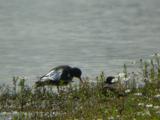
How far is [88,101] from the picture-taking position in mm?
12633

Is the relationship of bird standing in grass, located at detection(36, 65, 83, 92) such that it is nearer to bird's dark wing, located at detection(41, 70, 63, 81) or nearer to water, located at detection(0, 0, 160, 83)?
bird's dark wing, located at detection(41, 70, 63, 81)

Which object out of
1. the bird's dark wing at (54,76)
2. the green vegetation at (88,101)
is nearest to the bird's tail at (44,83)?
the green vegetation at (88,101)

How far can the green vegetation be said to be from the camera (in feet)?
35.2

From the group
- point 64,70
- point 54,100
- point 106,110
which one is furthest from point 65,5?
point 106,110

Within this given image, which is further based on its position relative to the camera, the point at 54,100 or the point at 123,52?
the point at 123,52

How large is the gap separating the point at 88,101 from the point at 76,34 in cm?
1458

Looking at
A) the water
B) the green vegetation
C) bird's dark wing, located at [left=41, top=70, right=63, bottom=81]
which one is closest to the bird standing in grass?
bird's dark wing, located at [left=41, top=70, right=63, bottom=81]

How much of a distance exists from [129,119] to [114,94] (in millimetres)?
2835

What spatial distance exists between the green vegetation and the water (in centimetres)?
304

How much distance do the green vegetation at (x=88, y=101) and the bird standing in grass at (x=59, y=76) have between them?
0.51ft

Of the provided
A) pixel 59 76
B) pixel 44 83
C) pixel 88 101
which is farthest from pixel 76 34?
pixel 88 101

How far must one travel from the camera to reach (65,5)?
40.6 meters

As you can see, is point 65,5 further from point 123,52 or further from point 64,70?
point 64,70

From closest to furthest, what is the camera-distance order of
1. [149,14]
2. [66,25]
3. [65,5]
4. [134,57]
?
[134,57] < [66,25] < [149,14] < [65,5]
